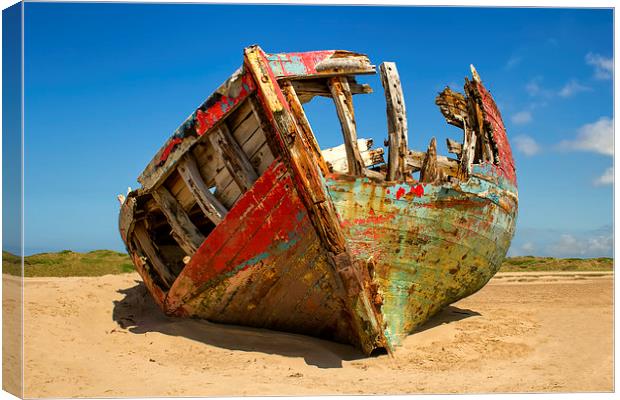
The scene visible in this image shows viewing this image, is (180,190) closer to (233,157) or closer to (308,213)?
(233,157)

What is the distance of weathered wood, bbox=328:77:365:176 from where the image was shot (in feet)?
18.9

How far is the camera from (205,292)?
6379 mm

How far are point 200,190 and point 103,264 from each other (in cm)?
1192

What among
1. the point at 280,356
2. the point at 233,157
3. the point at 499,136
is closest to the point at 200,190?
the point at 233,157

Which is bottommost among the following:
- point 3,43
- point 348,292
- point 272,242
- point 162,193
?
point 348,292

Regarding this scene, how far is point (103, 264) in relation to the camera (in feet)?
56.4

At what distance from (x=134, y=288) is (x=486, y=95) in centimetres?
567

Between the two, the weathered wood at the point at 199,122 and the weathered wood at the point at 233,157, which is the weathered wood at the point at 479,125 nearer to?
the weathered wood at the point at 233,157

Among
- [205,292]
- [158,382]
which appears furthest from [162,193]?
[158,382]

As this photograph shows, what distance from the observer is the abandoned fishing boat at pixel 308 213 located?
18.3 ft

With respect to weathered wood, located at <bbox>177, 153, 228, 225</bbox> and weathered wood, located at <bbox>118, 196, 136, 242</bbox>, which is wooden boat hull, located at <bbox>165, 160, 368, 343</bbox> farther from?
weathered wood, located at <bbox>118, 196, 136, 242</bbox>

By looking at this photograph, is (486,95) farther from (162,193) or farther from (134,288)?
(134,288)

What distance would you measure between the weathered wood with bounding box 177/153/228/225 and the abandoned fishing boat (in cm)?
1

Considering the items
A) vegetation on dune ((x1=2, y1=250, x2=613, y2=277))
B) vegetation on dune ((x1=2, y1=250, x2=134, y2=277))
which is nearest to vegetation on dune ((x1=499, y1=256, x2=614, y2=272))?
vegetation on dune ((x1=2, y1=250, x2=613, y2=277))
